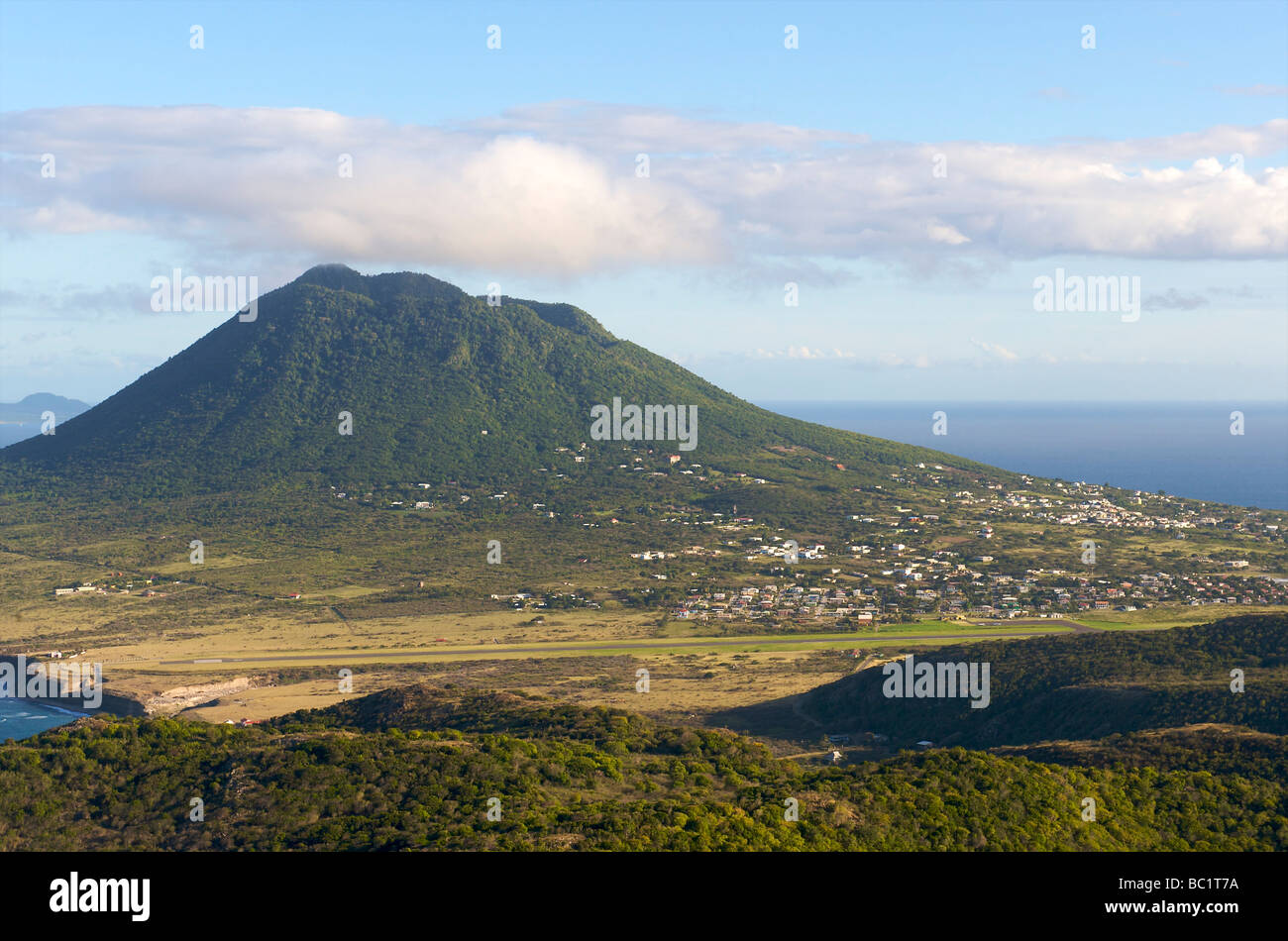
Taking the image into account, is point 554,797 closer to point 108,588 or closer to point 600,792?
point 600,792

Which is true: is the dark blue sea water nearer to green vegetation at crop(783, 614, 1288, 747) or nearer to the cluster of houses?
the cluster of houses

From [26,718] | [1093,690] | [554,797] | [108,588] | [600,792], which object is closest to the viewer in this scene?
[554,797]

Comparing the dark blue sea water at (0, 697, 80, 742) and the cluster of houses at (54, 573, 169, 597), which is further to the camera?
the cluster of houses at (54, 573, 169, 597)

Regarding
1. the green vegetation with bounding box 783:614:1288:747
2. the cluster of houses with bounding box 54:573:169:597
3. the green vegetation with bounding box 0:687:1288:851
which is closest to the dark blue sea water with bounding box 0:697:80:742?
the green vegetation with bounding box 0:687:1288:851

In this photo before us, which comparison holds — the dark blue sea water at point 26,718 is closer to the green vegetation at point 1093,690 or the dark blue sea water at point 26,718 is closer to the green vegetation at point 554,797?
the green vegetation at point 554,797

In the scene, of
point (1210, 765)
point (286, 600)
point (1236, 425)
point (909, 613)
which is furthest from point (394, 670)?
point (1236, 425)

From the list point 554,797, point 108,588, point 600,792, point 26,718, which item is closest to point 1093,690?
point 600,792

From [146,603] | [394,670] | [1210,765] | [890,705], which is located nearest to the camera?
[1210,765]
